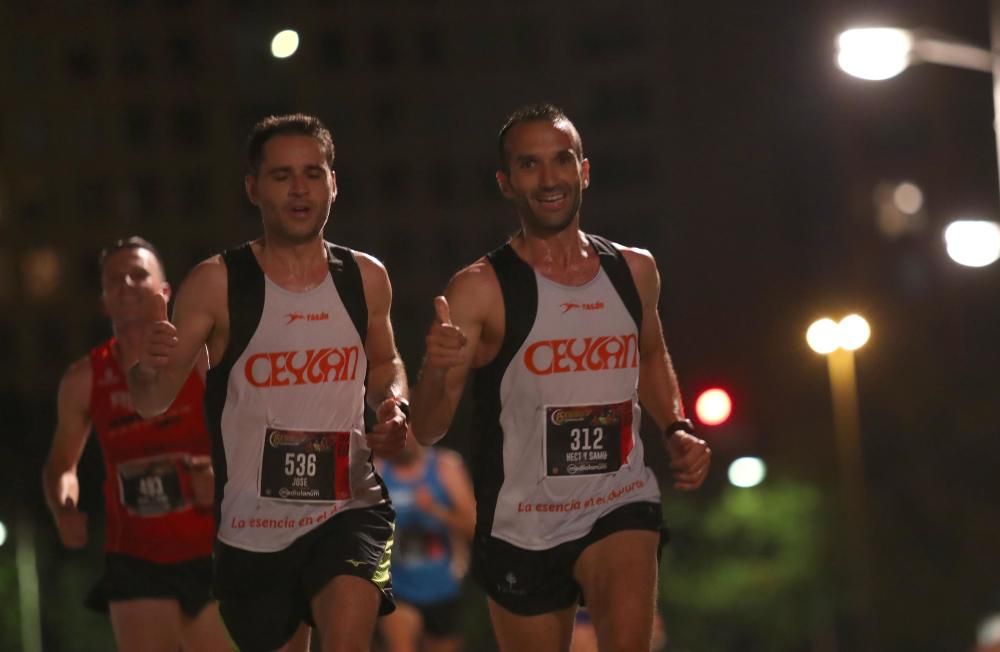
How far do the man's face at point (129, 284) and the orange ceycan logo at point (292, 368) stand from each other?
7.02 ft

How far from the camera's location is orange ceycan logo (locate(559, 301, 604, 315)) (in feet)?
24.0

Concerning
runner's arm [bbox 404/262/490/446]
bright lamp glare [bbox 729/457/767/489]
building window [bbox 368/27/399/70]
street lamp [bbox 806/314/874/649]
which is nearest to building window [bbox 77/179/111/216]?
building window [bbox 368/27/399/70]

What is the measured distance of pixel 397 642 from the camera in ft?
40.2

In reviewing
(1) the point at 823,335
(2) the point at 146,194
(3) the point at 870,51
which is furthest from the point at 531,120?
(2) the point at 146,194

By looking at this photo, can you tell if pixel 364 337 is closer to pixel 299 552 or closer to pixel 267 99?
pixel 299 552

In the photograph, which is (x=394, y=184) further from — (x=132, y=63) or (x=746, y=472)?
(x=746, y=472)

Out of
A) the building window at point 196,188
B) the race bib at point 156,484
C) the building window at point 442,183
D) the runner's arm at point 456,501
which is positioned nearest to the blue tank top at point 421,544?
the runner's arm at point 456,501

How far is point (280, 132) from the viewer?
7.27m

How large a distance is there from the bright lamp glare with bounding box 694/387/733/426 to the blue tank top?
5.31 ft

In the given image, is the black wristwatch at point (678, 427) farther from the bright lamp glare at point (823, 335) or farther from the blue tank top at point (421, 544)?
the bright lamp glare at point (823, 335)

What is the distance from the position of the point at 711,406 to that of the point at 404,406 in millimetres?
5045

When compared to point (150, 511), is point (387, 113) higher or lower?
higher

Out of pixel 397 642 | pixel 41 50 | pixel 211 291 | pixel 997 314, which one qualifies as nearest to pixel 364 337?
pixel 211 291

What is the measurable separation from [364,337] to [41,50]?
91305mm
